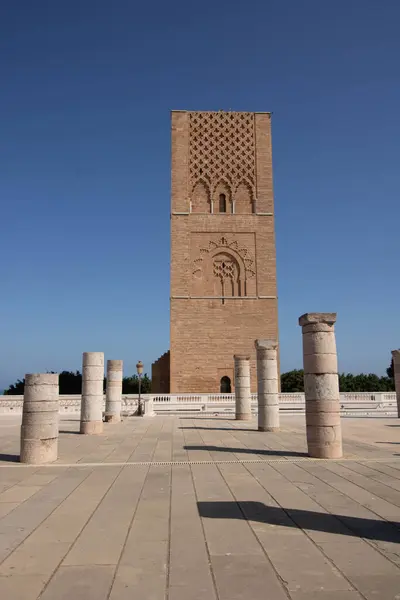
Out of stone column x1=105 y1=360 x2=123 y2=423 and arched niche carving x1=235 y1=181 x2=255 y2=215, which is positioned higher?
arched niche carving x1=235 y1=181 x2=255 y2=215

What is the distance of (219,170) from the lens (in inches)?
1260

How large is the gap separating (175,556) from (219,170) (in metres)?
30.4

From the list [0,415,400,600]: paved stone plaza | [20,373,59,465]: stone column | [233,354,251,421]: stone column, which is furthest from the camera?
[233,354,251,421]: stone column

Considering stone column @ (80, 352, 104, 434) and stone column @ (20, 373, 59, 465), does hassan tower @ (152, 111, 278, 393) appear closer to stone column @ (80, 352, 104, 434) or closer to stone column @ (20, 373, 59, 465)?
stone column @ (80, 352, 104, 434)

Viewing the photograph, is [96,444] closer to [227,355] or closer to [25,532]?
[25,532]

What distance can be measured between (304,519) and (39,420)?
5.07 metres

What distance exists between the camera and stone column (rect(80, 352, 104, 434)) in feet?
40.7

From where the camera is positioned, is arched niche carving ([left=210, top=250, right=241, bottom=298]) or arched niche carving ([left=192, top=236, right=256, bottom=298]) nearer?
arched niche carving ([left=192, top=236, right=256, bottom=298])

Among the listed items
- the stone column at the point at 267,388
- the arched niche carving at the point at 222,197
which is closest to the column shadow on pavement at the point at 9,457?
the stone column at the point at 267,388

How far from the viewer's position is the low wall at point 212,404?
20.3 metres

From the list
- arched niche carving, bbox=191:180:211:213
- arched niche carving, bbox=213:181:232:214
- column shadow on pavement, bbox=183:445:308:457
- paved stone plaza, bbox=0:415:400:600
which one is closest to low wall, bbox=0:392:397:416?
column shadow on pavement, bbox=183:445:308:457

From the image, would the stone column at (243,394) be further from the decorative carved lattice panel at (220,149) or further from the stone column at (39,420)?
the decorative carved lattice panel at (220,149)

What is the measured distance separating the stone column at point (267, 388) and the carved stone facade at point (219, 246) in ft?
52.0

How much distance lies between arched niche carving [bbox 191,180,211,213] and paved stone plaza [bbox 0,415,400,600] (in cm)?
2477
